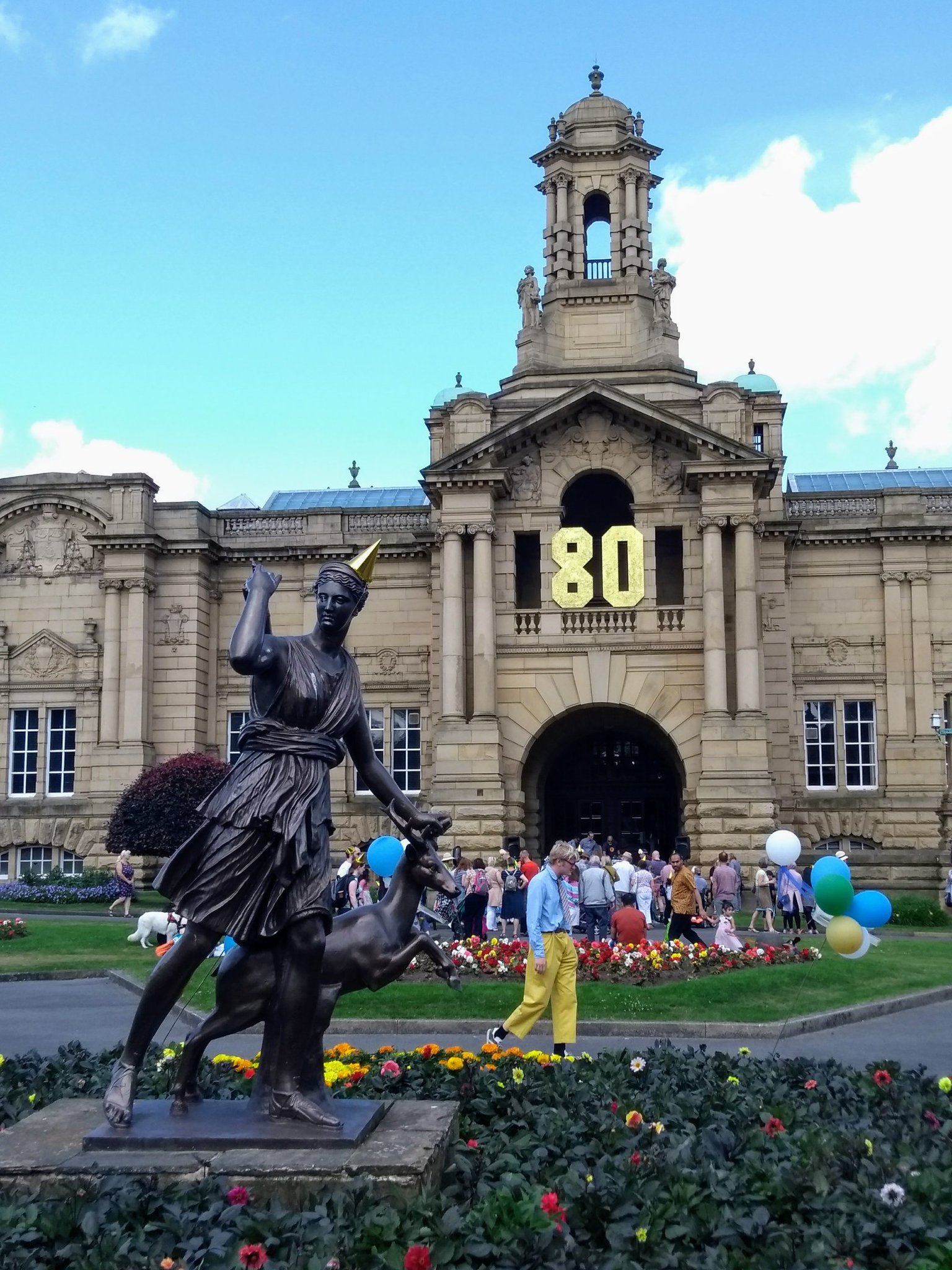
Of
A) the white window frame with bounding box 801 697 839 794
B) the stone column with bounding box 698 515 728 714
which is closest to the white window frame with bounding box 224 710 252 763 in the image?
the stone column with bounding box 698 515 728 714

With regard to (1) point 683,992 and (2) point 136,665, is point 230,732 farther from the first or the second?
(1) point 683,992

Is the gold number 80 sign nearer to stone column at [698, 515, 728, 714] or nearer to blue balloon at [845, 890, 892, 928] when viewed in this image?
stone column at [698, 515, 728, 714]

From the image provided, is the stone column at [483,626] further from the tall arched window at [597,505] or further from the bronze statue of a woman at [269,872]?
the bronze statue of a woman at [269,872]

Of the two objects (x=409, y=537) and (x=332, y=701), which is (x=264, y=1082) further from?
(x=409, y=537)

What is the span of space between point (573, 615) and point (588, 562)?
60.0 inches

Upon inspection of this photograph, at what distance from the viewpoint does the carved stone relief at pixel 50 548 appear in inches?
1608

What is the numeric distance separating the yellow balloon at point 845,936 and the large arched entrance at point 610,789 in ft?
83.0

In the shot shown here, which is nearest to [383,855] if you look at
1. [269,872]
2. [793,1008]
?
[793,1008]

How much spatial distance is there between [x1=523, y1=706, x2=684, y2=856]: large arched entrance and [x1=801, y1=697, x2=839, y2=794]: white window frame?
3.75m

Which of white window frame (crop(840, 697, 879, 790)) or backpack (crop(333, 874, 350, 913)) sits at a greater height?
white window frame (crop(840, 697, 879, 790))

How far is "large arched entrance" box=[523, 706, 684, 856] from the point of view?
1575 inches

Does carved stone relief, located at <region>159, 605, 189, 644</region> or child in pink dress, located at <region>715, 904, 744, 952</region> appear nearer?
child in pink dress, located at <region>715, 904, 744, 952</region>

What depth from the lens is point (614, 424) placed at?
3728 centimetres

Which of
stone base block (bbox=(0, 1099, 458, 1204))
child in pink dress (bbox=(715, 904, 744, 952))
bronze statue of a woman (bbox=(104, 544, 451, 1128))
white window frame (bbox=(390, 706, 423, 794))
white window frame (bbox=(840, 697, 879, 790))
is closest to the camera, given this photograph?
stone base block (bbox=(0, 1099, 458, 1204))
